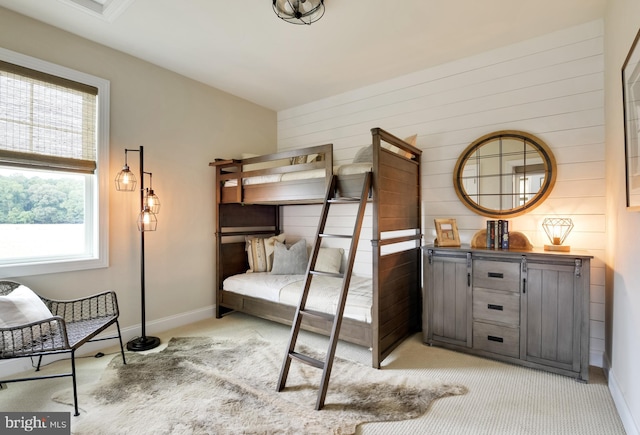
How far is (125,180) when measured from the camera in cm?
286

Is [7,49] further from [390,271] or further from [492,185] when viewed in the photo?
[492,185]

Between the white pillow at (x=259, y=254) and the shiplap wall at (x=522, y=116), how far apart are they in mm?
1195

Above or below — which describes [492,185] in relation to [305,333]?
above

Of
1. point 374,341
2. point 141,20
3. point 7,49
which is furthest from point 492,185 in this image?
point 7,49

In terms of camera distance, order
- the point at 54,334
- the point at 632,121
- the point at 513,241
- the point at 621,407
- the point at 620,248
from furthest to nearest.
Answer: the point at 513,241
the point at 54,334
the point at 620,248
the point at 621,407
the point at 632,121

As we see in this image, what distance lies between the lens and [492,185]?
9.81 feet

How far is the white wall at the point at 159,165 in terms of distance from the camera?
2.72 meters

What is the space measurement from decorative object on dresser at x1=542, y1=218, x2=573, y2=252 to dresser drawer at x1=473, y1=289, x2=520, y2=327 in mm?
503

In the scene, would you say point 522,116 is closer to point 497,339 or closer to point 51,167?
point 497,339

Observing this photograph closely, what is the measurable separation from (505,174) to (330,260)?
203 cm

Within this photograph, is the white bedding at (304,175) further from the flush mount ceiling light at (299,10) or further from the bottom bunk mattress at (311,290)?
the flush mount ceiling light at (299,10)

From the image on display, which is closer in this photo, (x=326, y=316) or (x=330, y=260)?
(x=326, y=316)

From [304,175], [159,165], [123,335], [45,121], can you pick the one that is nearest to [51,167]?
[45,121]

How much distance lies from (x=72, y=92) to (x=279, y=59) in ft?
6.13
